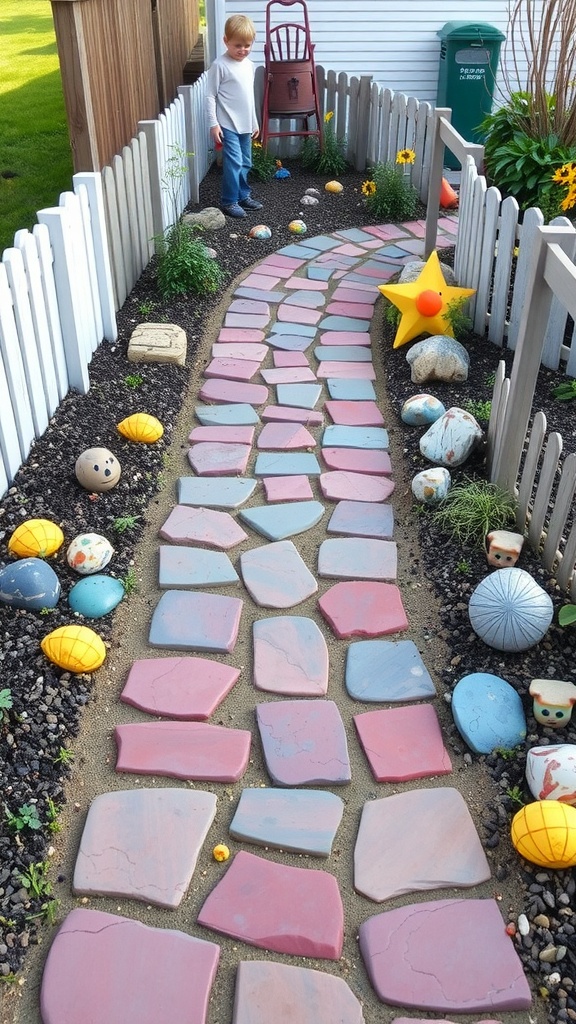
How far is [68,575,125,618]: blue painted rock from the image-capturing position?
336 cm

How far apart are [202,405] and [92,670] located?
218 cm

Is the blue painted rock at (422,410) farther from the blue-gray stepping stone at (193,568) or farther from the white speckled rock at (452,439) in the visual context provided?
the blue-gray stepping stone at (193,568)

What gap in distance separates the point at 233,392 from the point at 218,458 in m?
0.75

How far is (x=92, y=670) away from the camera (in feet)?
10.3

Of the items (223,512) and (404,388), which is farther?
(404,388)

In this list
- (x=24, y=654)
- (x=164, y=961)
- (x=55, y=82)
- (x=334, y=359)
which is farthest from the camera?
(x=55, y=82)

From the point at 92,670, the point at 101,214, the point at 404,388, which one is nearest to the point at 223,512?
the point at 92,670

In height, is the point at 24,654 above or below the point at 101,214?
below

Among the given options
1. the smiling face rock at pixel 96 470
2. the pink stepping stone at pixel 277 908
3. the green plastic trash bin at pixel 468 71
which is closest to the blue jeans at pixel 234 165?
the green plastic trash bin at pixel 468 71

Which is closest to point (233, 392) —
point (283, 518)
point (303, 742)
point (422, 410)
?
point (422, 410)

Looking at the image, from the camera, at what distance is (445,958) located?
Result: 2.29 meters

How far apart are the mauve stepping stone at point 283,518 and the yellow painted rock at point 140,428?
722mm

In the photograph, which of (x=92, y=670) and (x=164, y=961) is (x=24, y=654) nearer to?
(x=92, y=670)

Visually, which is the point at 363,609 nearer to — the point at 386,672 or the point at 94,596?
the point at 386,672
